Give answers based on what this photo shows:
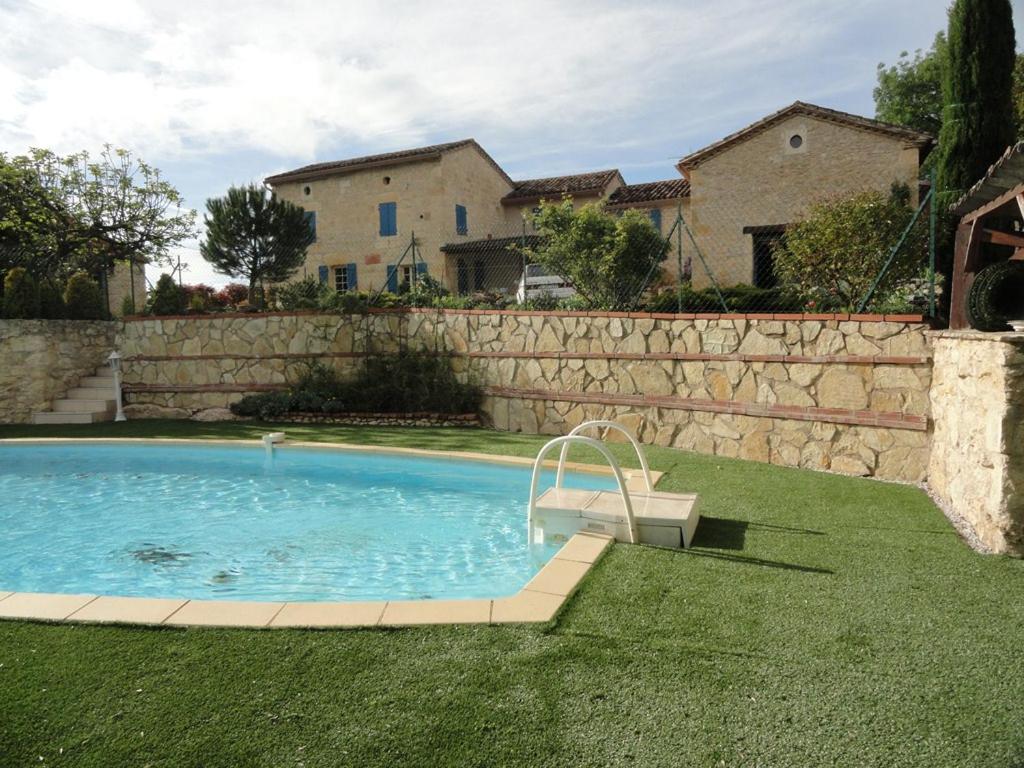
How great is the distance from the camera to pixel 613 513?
17.6 ft

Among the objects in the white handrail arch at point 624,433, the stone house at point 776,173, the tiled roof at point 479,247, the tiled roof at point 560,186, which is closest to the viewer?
the white handrail arch at point 624,433

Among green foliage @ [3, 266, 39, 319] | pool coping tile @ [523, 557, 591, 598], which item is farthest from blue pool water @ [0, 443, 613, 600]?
green foliage @ [3, 266, 39, 319]

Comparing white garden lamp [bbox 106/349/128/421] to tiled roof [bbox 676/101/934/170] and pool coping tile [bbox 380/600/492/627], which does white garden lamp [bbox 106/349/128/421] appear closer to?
pool coping tile [bbox 380/600/492/627]

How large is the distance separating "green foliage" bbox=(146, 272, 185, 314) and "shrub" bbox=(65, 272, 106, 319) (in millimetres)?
1040

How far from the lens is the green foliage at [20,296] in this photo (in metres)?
13.3

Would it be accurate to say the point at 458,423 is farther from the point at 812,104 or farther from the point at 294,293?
the point at 812,104

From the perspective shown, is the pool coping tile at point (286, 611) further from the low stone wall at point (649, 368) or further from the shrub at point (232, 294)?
the shrub at point (232, 294)

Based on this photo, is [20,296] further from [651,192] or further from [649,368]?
[651,192]

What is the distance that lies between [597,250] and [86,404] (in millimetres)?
10896

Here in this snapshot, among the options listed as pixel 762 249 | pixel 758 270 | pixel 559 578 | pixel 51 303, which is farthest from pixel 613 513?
pixel 762 249

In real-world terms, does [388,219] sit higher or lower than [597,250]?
higher

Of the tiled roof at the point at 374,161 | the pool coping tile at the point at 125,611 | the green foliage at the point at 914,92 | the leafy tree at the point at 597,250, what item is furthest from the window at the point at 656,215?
the pool coping tile at the point at 125,611

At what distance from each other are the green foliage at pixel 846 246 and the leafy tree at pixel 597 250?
2.54 metres

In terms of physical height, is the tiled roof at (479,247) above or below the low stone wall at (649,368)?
above
